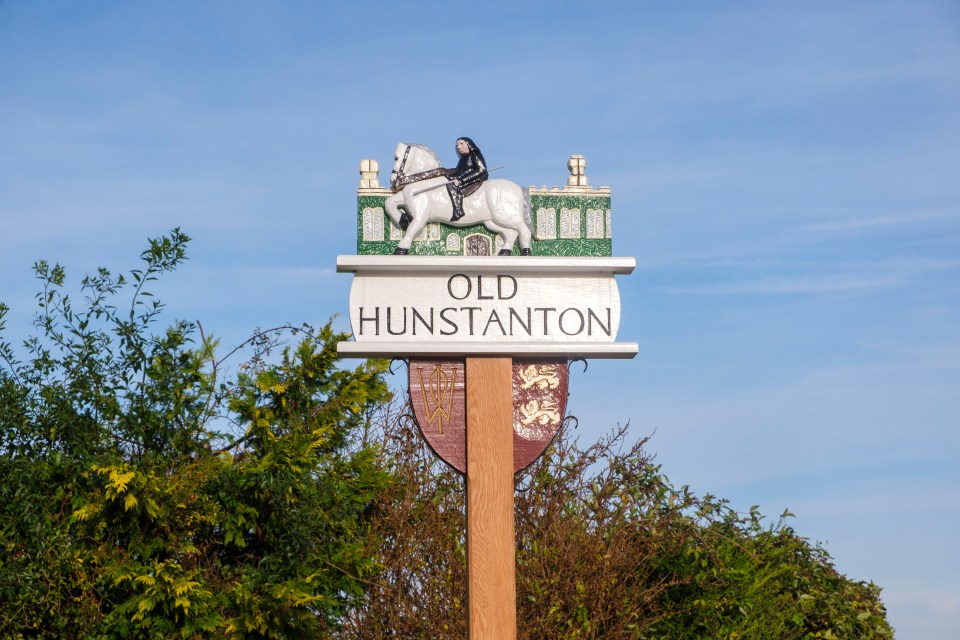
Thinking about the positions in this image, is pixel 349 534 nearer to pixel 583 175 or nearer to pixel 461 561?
pixel 461 561

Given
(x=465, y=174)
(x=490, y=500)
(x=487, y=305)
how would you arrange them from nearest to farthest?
(x=490, y=500)
(x=487, y=305)
(x=465, y=174)

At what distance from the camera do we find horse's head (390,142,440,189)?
7816 mm

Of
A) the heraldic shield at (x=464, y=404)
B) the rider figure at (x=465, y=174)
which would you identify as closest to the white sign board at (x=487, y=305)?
the heraldic shield at (x=464, y=404)

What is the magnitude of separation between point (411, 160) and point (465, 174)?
0.34 meters

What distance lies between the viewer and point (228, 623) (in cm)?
953

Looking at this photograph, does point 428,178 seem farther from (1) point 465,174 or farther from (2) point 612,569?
(2) point 612,569

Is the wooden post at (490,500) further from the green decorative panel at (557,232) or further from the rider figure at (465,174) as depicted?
the rider figure at (465,174)

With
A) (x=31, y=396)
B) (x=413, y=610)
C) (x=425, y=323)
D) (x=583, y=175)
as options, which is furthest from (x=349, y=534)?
(x=583, y=175)

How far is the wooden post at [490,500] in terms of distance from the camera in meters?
7.48

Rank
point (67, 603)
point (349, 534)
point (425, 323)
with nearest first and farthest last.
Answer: point (425, 323), point (67, 603), point (349, 534)

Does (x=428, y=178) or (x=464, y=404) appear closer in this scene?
(x=464, y=404)

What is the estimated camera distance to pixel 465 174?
25.8 feet

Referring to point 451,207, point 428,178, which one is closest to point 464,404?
point 451,207

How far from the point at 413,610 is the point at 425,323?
3872 mm
